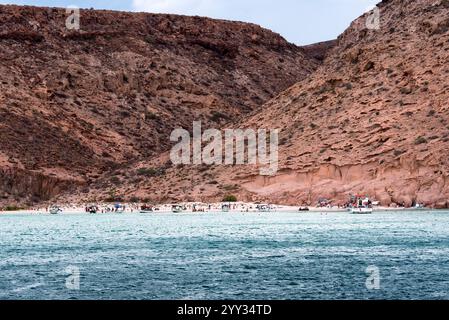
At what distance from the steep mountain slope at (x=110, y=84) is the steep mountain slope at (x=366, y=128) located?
11.8 m

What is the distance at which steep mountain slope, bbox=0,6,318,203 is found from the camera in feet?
330

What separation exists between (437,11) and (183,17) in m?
53.8

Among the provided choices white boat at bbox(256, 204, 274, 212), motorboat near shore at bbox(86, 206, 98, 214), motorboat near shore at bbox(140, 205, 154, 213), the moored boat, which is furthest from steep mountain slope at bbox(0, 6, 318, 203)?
white boat at bbox(256, 204, 274, 212)

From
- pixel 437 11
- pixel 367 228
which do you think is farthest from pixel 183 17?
pixel 367 228

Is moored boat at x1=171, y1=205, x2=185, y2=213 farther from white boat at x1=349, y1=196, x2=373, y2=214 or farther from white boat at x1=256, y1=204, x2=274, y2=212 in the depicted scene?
white boat at x1=349, y1=196, x2=373, y2=214

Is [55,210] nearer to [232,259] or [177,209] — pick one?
[177,209]

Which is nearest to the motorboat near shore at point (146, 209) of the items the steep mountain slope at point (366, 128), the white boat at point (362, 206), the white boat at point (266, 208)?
the steep mountain slope at point (366, 128)

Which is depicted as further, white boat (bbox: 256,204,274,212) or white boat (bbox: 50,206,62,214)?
white boat (bbox: 50,206,62,214)

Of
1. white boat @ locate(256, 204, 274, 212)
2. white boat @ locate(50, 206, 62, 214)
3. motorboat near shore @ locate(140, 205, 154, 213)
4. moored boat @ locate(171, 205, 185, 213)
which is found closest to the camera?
white boat @ locate(256, 204, 274, 212)

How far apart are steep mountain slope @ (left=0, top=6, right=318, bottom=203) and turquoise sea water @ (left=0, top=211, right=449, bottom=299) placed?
33.4 m

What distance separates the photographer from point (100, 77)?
116500mm

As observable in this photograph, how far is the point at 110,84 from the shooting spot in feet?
384

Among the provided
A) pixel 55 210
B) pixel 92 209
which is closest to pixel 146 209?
pixel 92 209
